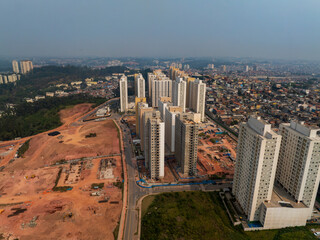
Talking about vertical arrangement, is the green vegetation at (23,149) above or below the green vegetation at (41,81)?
below

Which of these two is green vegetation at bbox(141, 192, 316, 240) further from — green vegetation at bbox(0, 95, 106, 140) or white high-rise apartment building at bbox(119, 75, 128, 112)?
white high-rise apartment building at bbox(119, 75, 128, 112)

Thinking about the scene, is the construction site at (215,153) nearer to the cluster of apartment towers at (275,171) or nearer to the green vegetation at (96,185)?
the cluster of apartment towers at (275,171)

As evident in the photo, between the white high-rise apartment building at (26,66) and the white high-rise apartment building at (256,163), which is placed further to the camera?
the white high-rise apartment building at (26,66)

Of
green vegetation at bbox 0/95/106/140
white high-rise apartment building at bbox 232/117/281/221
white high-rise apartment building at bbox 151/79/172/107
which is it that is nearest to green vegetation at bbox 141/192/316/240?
white high-rise apartment building at bbox 232/117/281/221

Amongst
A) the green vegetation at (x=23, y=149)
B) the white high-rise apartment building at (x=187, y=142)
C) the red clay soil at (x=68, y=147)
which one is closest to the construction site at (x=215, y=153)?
the white high-rise apartment building at (x=187, y=142)

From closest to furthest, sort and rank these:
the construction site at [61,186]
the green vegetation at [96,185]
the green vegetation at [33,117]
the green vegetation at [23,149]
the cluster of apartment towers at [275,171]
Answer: the cluster of apartment towers at [275,171] < the construction site at [61,186] < the green vegetation at [96,185] < the green vegetation at [23,149] < the green vegetation at [33,117]
